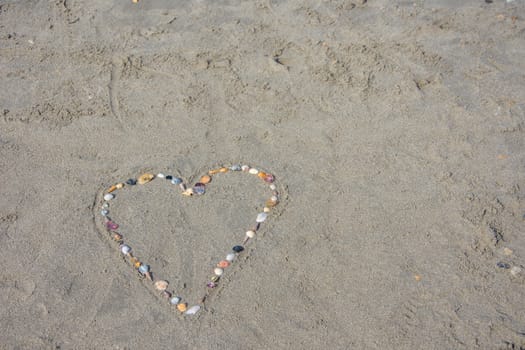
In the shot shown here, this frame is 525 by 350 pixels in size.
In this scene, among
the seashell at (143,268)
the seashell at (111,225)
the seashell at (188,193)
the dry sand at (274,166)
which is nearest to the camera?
the dry sand at (274,166)

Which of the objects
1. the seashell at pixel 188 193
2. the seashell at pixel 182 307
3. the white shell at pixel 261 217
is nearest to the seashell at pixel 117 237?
the seashell at pixel 188 193

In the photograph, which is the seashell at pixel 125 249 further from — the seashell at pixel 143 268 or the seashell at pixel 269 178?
the seashell at pixel 269 178

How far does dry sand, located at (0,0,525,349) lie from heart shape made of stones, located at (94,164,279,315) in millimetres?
59

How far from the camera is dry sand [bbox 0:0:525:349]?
3561mm

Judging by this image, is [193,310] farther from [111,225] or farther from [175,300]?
[111,225]

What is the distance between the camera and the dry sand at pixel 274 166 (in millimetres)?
3561

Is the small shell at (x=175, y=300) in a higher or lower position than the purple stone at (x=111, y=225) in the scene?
higher

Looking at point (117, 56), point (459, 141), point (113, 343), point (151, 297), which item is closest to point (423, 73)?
point (459, 141)

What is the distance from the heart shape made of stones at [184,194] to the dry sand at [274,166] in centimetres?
6

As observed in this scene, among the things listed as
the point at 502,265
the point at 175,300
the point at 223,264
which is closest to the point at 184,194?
the point at 223,264

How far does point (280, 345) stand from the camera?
3424 millimetres

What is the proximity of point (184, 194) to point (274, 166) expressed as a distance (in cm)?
69

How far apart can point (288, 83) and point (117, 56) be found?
1.55 meters

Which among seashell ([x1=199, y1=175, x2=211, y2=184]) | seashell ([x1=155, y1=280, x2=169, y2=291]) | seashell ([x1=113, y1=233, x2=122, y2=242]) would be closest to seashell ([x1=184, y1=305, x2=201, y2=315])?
seashell ([x1=155, y1=280, x2=169, y2=291])
